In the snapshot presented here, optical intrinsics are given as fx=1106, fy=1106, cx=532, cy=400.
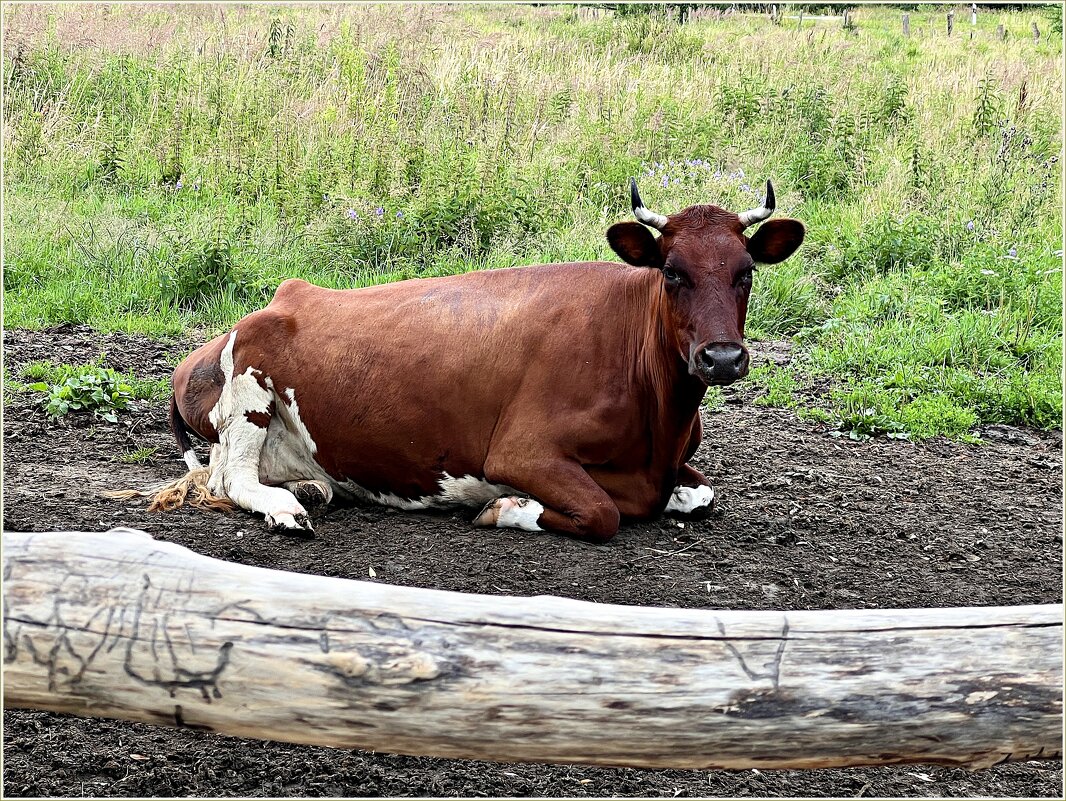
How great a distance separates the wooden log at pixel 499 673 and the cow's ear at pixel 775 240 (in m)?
2.84

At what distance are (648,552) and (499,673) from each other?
8.53 feet

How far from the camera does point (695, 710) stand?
254 cm

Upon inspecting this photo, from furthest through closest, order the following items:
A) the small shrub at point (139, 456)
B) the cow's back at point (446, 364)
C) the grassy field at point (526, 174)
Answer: the grassy field at point (526, 174), the small shrub at point (139, 456), the cow's back at point (446, 364)

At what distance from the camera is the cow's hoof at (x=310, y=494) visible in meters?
5.62

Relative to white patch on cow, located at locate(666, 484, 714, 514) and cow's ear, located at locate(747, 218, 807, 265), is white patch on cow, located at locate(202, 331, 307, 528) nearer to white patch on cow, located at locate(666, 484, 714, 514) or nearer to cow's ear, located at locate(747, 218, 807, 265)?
white patch on cow, located at locate(666, 484, 714, 514)

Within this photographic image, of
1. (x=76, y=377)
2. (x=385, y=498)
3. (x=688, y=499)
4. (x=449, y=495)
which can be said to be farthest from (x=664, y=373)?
(x=76, y=377)

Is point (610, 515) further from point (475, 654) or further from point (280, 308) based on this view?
point (475, 654)

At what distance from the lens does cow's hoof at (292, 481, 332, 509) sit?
5.62 meters

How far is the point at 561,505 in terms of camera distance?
16.7 ft

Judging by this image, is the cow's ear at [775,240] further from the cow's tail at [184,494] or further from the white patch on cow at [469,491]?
the cow's tail at [184,494]

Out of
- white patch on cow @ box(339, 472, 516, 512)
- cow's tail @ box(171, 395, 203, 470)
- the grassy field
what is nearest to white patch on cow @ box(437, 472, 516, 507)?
white patch on cow @ box(339, 472, 516, 512)

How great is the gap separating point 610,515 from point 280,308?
83.6 inches

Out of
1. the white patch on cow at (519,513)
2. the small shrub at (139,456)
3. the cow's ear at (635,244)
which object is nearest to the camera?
→ the cow's ear at (635,244)

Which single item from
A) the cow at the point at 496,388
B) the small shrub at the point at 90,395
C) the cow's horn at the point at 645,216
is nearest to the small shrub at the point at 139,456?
the cow at the point at 496,388
